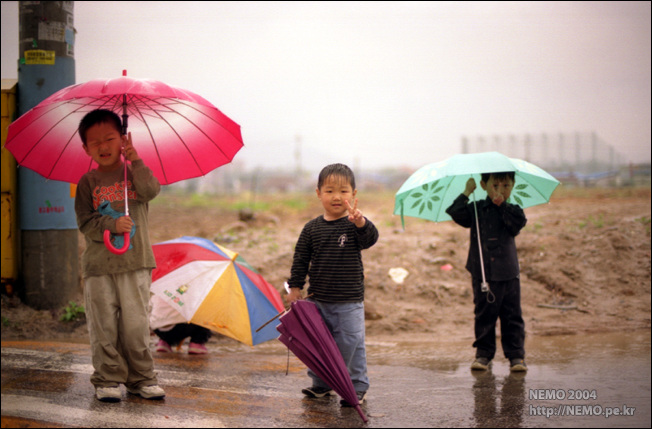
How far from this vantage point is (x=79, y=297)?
7070 mm

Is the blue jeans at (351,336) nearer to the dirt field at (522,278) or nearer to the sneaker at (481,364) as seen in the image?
the sneaker at (481,364)

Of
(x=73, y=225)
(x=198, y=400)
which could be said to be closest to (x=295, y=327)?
(x=198, y=400)

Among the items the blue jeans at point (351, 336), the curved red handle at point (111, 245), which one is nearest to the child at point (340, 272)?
the blue jeans at point (351, 336)

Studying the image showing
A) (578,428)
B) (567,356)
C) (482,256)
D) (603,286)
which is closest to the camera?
(578,428)

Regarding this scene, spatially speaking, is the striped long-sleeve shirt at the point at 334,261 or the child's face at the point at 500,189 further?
the child's face at the point at 500,189

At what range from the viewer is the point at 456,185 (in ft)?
18.8

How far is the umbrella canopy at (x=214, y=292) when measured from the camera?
524 centimetres

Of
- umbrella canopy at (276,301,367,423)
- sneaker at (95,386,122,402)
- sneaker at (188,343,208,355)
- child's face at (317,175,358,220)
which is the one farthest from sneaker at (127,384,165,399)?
child's face at (317,175,358,220)

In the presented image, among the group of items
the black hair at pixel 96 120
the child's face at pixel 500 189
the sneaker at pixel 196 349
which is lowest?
the sneaker at pixel 196 349

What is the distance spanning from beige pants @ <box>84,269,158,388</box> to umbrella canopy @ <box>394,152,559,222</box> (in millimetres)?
2285

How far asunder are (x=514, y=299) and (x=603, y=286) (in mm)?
3414

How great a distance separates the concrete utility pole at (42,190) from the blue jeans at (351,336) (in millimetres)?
4030

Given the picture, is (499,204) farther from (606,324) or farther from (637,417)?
(606,324)

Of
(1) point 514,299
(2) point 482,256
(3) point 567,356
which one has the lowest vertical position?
(3) point 567,356
